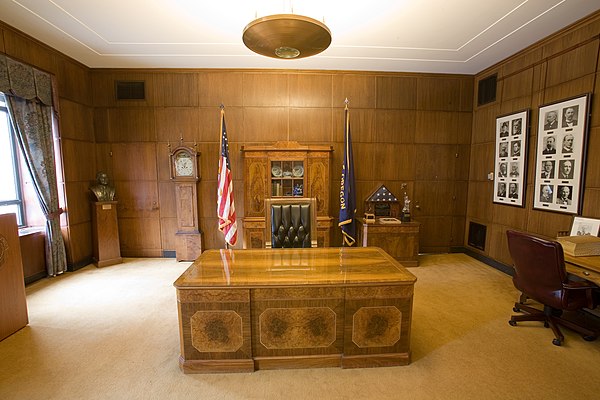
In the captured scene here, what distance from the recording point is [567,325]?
269 centimetres

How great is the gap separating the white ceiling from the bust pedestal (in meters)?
2.37

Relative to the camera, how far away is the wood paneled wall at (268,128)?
4.90 m

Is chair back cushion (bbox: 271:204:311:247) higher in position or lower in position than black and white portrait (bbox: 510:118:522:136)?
lower

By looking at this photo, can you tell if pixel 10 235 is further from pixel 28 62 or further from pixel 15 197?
pixel 28 62

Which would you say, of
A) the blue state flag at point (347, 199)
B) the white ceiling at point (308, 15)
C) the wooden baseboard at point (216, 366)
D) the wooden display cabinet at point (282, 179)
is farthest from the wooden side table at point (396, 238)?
the wooden baseboard at point (216, 366)

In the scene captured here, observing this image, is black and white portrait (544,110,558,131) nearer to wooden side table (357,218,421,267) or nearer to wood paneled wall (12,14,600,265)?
wood paneled wall (12,14,600,265)

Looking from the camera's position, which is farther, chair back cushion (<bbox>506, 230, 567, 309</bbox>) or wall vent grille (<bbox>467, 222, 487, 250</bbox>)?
wall vent grille (<bbox>467, 222, 487, 250</bbox>)

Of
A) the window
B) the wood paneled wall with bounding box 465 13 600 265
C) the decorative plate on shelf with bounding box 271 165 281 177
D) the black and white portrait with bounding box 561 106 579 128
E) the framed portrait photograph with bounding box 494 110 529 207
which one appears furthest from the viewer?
the decorative plate on shelf with bounding box 271 165 281 177

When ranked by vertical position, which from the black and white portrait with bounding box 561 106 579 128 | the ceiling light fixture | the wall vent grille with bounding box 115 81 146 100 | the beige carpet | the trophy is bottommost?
the beige carpet

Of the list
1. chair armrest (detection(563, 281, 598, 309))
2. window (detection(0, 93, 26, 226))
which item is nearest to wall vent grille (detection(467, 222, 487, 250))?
chair armrest (detection(563, 281, 598, 309))

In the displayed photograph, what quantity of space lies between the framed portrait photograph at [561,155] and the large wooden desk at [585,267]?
3.30ft

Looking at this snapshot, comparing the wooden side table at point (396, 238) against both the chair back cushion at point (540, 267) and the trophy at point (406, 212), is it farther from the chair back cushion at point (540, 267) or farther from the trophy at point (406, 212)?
the chair back cushion at point (540, 267)

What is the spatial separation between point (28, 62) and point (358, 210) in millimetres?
5293

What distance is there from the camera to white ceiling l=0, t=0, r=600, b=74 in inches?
118
